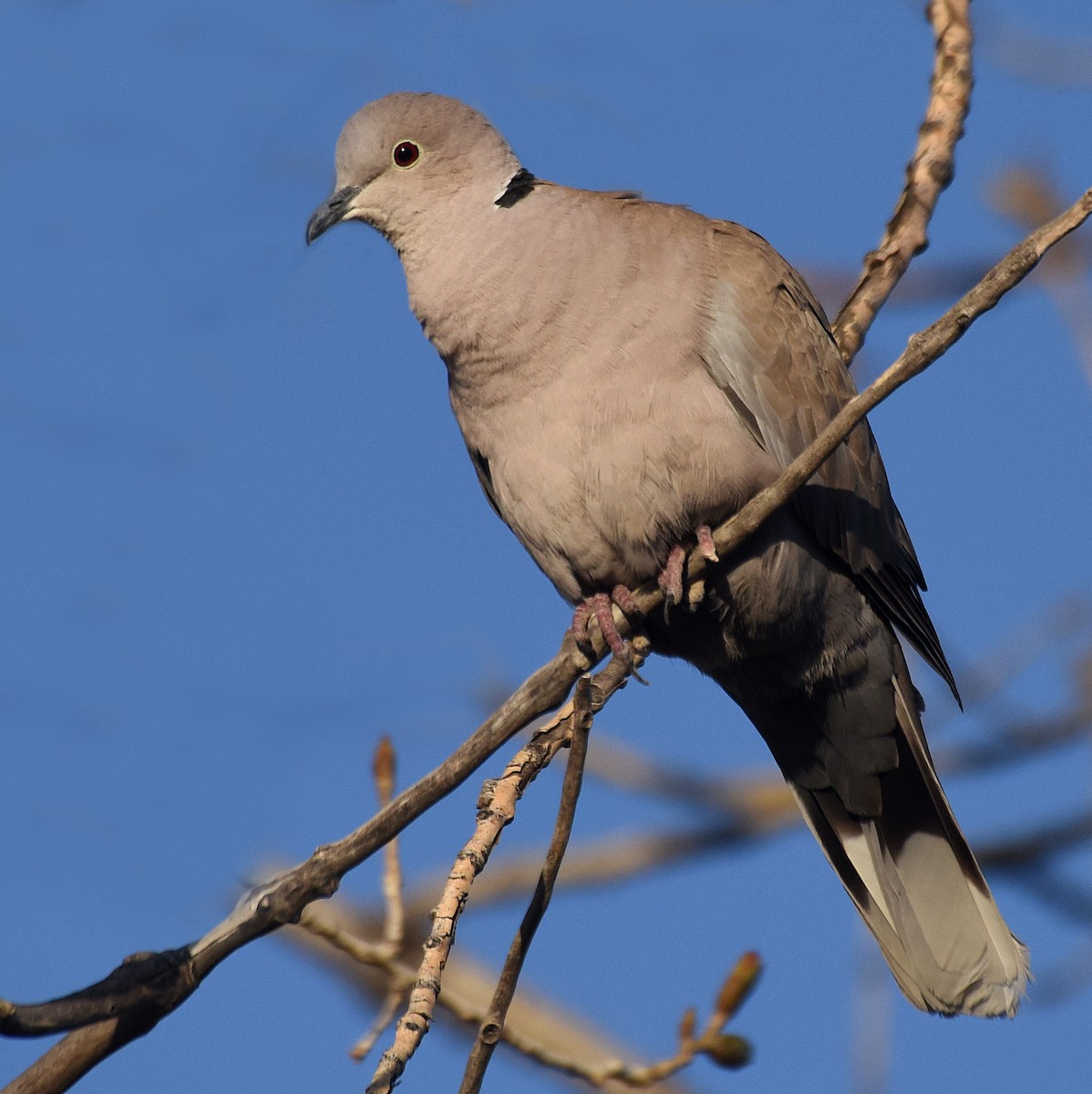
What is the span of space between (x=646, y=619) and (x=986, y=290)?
1.66 metres

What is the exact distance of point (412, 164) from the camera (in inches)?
161

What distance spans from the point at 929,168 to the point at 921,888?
6.81ft

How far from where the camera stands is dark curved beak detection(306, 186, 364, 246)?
13.6ft

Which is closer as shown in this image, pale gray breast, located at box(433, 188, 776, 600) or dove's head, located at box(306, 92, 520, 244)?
pale gray breast, located at box(433, 188, 776, 600)

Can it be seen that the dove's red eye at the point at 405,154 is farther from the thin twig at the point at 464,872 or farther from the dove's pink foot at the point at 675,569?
the thin twig at the point at 464,872

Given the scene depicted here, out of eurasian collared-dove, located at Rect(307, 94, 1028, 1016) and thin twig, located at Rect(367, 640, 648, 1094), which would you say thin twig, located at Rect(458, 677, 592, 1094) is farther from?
eurasian collared-dove, located at Rect(307, 94, 1028, 1016)

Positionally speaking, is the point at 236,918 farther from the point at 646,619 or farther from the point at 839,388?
the point at 839,388

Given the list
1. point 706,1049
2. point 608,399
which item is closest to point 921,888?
point 706,1049

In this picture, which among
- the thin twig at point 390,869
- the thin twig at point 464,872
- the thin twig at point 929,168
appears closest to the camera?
the thin twig at point 464,872

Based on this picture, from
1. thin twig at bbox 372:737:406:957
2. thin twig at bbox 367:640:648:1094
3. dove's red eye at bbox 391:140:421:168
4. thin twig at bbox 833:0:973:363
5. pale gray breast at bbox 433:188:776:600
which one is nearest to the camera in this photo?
thin twig at bbox 367:640:648:1094

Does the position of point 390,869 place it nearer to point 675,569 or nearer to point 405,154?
point 675,569

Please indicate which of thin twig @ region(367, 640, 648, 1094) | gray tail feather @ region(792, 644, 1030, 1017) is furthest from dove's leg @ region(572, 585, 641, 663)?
gray tail feather @ region(792, 644, 1030, 1017)

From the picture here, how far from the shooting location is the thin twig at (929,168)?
394cm

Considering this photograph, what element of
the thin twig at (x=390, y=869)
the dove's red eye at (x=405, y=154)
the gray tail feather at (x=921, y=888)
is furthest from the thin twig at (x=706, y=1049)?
the dove's red eye at (x=405, y=154)
